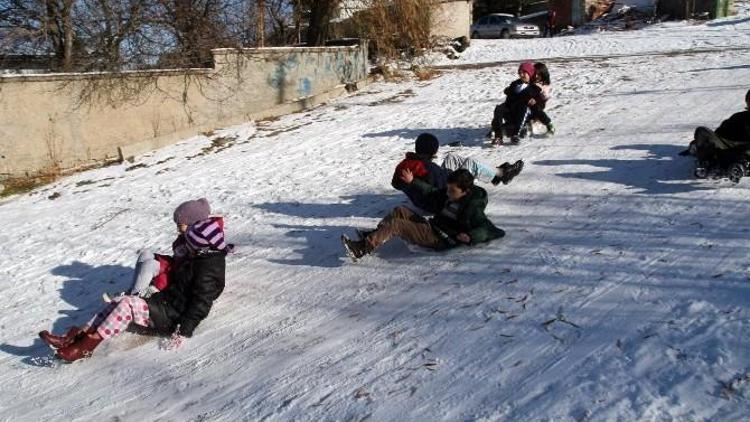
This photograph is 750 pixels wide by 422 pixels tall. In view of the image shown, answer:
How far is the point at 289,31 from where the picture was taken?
788 inches

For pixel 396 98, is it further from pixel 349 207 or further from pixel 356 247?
pixel 356 247

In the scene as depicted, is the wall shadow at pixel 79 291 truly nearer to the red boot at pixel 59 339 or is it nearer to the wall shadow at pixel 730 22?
the red boot at pixel 59 339

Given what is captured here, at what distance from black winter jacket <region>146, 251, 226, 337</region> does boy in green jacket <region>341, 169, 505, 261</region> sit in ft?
3.85

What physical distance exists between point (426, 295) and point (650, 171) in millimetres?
3485

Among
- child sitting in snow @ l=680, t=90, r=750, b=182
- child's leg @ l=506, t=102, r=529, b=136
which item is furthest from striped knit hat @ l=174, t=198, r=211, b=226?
child's leg @ l=506, t=102, r=529, b=136

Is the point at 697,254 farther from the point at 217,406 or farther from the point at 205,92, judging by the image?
the point at 205,92

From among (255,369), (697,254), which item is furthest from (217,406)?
(697,254)

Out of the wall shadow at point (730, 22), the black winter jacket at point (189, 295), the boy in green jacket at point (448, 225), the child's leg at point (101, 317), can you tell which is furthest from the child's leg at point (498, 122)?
the wall shadow at point (730, 22)

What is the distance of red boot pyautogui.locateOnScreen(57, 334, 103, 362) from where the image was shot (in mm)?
4492

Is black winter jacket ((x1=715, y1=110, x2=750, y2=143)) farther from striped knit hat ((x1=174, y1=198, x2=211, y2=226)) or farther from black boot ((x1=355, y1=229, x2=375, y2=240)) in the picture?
striped knit hat ((x1=174, y1=198, x2=211, y2=226))

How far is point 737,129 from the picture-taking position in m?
6.24

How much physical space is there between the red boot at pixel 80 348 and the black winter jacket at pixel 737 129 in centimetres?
623

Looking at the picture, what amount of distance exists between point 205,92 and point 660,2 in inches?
907

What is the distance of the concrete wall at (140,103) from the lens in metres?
11.1
